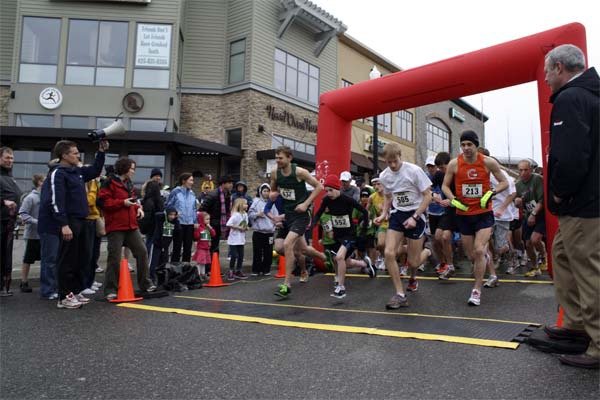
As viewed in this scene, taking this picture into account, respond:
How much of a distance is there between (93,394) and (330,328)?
210 cm

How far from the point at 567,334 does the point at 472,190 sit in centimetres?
234

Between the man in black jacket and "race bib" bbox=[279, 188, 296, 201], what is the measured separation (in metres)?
3.60

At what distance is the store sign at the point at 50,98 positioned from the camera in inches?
690

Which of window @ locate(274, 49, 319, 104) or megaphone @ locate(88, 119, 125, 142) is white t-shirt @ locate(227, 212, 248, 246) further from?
window @ locate(274, 49, 319, 104)

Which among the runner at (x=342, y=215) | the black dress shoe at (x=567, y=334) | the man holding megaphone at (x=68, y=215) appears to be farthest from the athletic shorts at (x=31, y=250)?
the black dress shoe at (x=567, y=334)

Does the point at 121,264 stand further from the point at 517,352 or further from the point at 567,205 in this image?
the point at 567,205

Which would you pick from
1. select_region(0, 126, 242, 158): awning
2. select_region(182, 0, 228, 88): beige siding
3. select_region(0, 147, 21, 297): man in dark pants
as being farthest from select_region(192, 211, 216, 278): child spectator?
select_region(182, 0, 228, 88): beige siding

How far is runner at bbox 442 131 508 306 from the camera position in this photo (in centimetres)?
499

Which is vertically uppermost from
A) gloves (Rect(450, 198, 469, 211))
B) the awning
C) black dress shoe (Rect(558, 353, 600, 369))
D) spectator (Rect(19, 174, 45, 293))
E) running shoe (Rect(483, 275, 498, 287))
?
the awning

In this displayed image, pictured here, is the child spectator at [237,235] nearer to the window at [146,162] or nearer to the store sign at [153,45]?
the window at [146,162]

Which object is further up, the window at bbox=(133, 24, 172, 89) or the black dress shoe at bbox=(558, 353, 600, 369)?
the window at bbox=(133, 24, 172, 89)

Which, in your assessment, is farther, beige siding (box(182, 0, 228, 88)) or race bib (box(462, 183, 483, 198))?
beige siding (box(182, 0, 228, 88))

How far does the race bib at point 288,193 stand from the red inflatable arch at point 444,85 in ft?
7.96

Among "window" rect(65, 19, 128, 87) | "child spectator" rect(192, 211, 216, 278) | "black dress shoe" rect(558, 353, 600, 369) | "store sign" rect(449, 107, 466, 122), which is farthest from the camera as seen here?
"store sign" rect(449, 107, 466, 122)
